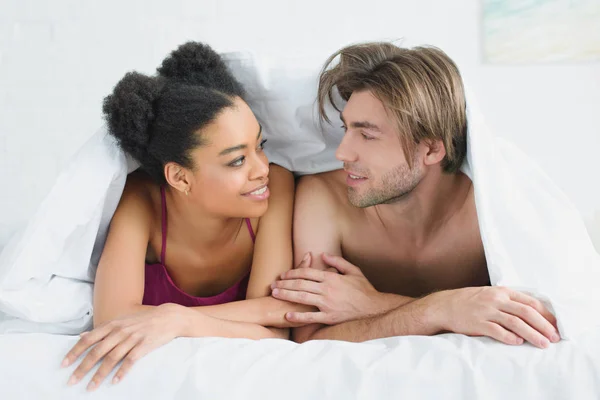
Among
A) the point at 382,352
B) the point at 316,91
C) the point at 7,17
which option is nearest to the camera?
the point at 382,352

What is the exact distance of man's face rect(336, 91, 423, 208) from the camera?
1477mm

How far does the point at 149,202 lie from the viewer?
1659 millimetres

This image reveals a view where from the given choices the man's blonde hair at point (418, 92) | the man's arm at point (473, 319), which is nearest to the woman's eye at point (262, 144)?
the man's blonde hair at point (418, 92)

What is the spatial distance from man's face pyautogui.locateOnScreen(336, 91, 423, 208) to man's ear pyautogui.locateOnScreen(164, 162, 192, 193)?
344 millimetres

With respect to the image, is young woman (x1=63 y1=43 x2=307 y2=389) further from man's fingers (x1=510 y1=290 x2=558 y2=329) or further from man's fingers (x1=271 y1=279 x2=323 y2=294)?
man's fingers (x1=510 y1=290 x2=558 y2=329)

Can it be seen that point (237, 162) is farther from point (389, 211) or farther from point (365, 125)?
point (389, 211)

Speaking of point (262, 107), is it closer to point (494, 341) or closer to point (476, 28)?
point (494, 341)


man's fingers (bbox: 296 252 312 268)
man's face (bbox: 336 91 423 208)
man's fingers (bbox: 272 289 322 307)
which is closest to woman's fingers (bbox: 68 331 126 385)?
man's fingers (bbox: 272 289 322 307)

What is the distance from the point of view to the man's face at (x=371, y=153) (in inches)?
58.1

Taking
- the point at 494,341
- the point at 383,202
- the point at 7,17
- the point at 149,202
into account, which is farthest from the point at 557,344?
the point at 7,17

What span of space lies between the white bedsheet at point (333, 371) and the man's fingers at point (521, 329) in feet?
0.05

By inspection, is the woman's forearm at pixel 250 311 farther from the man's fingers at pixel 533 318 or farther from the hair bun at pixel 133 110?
the man's fingers at pixel 533 318

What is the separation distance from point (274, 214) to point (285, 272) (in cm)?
16

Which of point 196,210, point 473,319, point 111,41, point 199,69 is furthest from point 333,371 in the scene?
point 111,41
